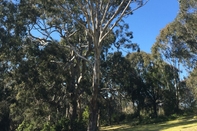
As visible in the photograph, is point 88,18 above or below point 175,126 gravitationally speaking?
above

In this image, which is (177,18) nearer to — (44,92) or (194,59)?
(194,59)

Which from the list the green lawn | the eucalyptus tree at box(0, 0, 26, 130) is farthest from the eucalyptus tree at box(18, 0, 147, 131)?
the green lawn

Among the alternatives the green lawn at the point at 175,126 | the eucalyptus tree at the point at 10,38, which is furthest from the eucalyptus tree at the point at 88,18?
the green lawn at the point at 175,126

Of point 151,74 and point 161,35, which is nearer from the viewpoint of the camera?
point 161,35

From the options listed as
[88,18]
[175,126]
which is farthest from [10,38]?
[175,126]

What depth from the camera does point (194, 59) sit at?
3588 centimetres

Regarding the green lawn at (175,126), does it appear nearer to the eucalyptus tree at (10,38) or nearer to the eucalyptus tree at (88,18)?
the eucalyptus tree at (88,18)

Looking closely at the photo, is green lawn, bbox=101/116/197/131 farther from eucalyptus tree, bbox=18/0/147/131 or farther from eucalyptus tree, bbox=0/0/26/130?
eucalyptus tree, bbox=0/0/26/130

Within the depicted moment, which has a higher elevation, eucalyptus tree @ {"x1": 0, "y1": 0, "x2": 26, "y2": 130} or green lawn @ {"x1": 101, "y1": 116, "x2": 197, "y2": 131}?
eucalyptus tree @ {"x1": 0, "y1": 0, "x2": 26, "y2": 130}

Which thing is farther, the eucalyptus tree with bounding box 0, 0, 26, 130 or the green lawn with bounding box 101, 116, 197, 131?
the green lawn with bounding box 101, 116, 197, 131

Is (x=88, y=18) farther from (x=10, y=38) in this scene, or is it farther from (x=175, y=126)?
(x=175, y=126)

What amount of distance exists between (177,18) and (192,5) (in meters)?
3.75

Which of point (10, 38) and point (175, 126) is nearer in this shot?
point (10, 38)

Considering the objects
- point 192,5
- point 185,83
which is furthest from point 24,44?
point 185,83
